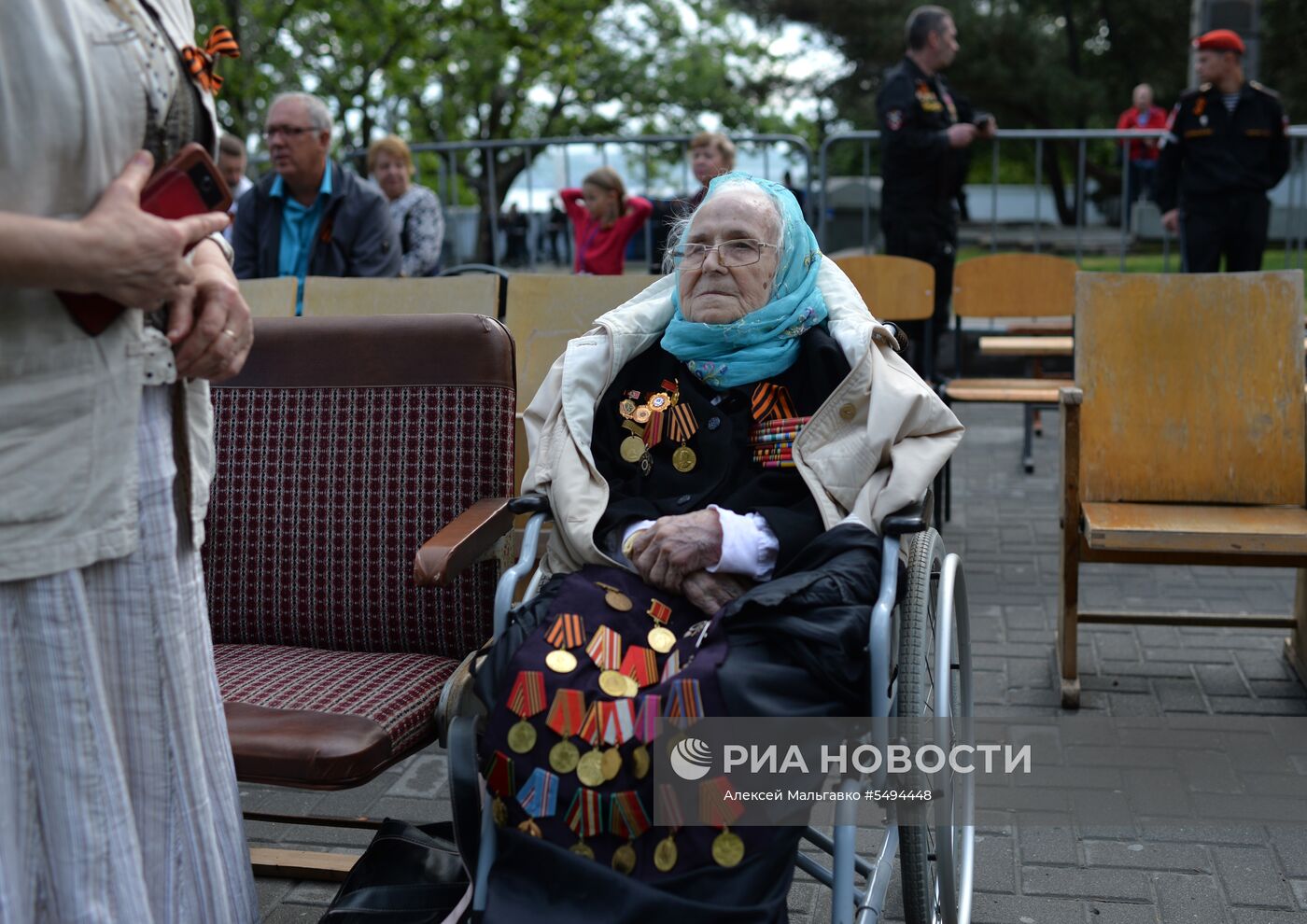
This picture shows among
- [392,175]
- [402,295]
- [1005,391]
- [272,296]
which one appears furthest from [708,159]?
[272,296]

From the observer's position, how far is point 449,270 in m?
5.52

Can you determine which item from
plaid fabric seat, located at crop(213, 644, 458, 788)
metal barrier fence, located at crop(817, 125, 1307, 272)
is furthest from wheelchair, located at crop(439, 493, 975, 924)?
metal barrier fence, located at crop(817, 125, 1307, 272)

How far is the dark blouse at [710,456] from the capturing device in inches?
107

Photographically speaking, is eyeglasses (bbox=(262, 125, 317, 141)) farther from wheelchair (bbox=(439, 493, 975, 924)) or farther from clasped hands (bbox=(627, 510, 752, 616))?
clasped hands (bbox=(627, 510, 752, 616))

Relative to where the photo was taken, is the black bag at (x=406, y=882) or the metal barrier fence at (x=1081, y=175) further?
the metal barrier fence at (x=1081, y=175)

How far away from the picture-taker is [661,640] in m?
2.41

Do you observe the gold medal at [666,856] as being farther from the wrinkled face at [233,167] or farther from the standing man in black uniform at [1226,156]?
the wrinkled face at [233,167]

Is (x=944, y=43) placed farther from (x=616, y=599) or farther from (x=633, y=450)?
(x=616, y=599)

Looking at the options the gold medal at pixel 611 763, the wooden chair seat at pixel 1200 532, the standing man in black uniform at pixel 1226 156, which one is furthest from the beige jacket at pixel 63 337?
the standing man in black uniform at pixel 1226 156

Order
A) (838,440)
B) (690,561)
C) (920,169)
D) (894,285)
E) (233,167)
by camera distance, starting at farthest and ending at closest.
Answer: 1. (233,167)
2. (920,169)
3. (894,285)
4. (838,440)
5. (690,561)

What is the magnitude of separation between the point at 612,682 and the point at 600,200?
5463mm

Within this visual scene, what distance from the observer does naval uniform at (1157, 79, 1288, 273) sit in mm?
7434

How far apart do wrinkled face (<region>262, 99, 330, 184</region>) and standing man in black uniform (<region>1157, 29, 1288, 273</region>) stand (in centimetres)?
487

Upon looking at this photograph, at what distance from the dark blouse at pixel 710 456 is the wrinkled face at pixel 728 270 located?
0.46 feet
